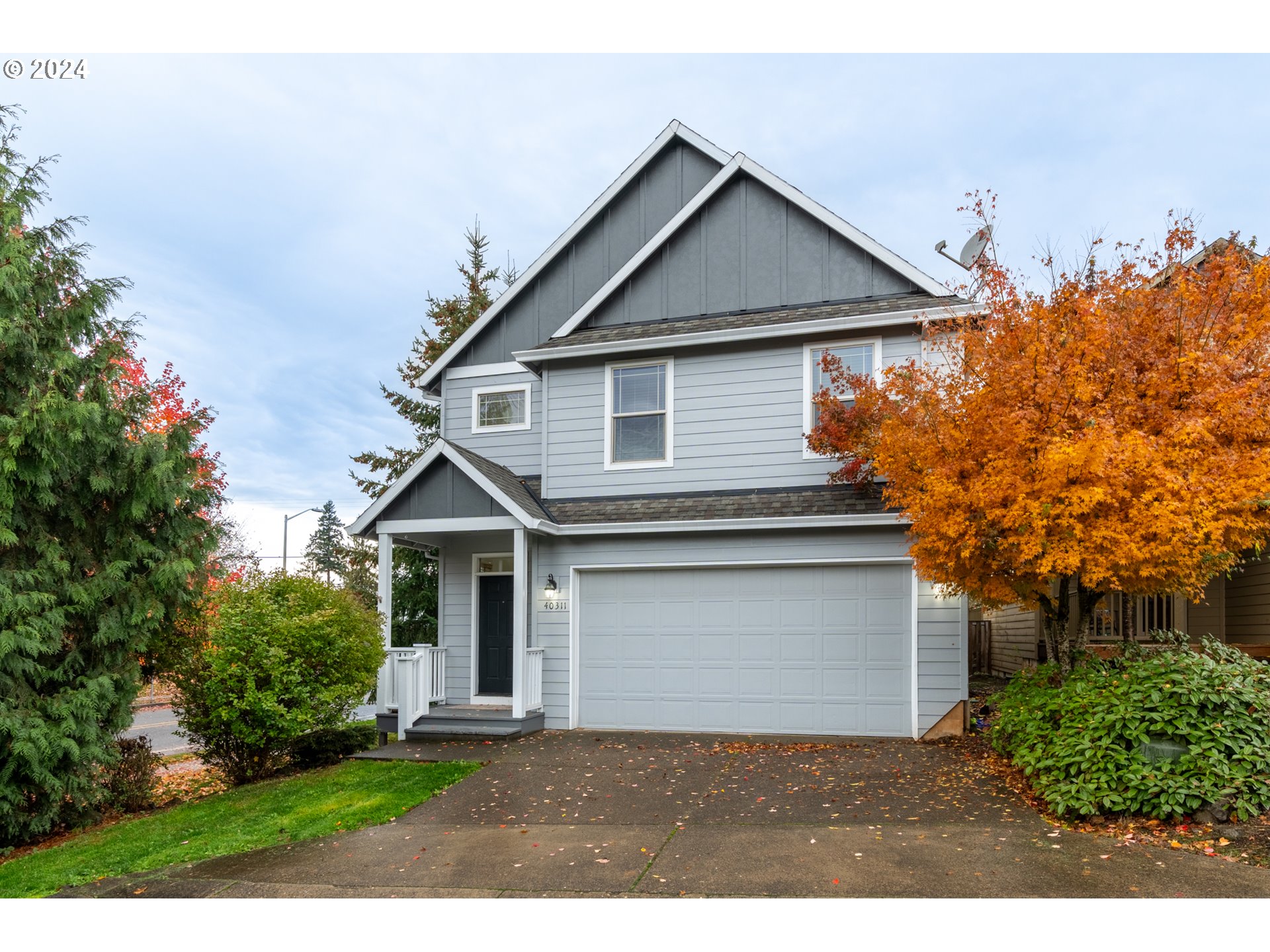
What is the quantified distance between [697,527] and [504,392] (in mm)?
4570

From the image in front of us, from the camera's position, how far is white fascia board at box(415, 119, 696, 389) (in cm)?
1437

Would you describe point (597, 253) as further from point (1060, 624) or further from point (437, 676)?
point (1060, 624)

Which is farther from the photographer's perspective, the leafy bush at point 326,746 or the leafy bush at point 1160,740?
the leafy bush at point 326,746

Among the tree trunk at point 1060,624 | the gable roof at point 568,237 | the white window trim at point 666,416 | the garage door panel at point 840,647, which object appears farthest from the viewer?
the gable roof at point 568,237

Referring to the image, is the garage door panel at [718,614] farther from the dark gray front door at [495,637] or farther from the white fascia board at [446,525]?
the dark gray front door at [495,637]

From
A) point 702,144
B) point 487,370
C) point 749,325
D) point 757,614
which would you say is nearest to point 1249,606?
point 757,614

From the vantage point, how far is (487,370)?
14336 millimetres

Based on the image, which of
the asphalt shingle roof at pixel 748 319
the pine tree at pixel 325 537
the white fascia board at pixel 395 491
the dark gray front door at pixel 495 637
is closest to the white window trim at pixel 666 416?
the asphalt shingle roof at pixel 748 319

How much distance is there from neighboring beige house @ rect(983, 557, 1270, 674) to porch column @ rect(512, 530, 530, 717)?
6.44 m

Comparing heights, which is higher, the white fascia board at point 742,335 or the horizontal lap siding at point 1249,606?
the white fascia board at point 742,335

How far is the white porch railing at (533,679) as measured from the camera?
11.7 m

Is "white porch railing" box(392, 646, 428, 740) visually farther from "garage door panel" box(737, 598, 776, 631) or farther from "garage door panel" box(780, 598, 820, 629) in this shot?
"garage door panel" box(780, 598, 820, 629)

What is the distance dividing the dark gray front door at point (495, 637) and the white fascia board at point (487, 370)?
3.44 meters

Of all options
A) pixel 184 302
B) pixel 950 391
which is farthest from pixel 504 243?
pixel 950 391
